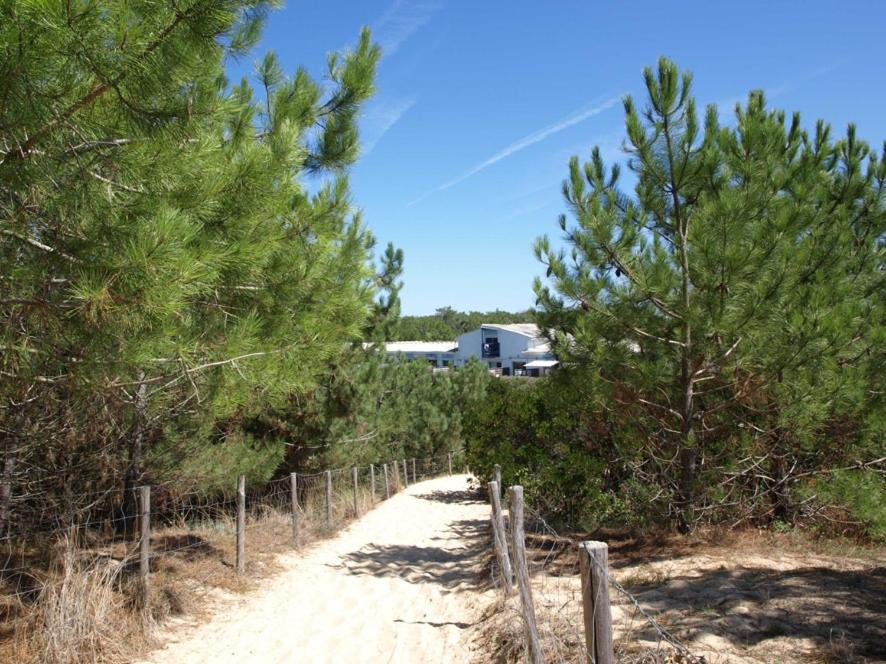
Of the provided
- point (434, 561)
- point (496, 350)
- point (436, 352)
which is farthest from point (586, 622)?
point (436, 352)

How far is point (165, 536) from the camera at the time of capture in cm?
766

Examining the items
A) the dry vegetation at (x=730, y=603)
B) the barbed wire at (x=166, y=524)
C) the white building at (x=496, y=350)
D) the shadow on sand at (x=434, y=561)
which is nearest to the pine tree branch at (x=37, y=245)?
the barbed wire at (x=166, y=524)

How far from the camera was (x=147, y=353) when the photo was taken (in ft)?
10.8

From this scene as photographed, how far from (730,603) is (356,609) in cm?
346

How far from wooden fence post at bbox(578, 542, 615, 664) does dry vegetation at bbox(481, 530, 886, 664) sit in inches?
32.1

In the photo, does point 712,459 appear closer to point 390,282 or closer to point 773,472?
point 773,472

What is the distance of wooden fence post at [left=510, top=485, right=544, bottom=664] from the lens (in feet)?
11.9

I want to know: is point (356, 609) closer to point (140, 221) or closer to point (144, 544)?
point (144, 544)

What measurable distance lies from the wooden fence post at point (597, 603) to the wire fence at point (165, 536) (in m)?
3.91

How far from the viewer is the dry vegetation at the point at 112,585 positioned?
13.9 ft

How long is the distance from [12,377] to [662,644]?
4.32 metres

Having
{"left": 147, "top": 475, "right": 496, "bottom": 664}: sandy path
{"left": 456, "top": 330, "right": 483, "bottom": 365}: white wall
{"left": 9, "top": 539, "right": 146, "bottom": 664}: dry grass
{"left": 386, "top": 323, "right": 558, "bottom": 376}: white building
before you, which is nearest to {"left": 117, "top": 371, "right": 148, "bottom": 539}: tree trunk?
{"left": 9, "top": 539, "right": 146, "bottom": 664}: dry grass

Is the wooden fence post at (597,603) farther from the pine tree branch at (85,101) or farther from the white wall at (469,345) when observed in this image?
the white wall at (469,345)

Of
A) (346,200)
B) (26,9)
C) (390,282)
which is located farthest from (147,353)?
(390,282)
